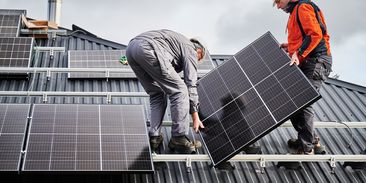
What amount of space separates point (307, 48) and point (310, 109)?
37.9 inches

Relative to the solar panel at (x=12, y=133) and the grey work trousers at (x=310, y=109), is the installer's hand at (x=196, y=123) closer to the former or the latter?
the grey work trousers at (x=310, y=109)

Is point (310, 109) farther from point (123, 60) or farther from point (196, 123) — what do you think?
point (123, 60)

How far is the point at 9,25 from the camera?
14.1 m

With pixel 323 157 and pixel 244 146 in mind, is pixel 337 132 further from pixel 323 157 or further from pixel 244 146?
pixel 244 146

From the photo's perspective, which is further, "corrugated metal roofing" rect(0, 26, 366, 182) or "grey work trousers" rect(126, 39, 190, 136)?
"corrugated metal roofing" rect(0, 26, 366, 182)

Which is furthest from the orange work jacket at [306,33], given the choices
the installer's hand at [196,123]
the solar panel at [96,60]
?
the solar panel at [96,60]

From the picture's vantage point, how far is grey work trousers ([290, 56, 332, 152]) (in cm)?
927

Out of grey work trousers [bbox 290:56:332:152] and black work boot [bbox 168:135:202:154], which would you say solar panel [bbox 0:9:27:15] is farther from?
grey work trousers [bbox 290:56:332:152]

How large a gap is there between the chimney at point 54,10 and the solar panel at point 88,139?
924 cm

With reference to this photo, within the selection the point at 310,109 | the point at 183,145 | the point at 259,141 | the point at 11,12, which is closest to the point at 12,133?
the point at 183,145

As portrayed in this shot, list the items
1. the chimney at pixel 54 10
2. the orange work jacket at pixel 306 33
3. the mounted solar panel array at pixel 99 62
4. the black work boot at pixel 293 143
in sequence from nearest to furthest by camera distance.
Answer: the orange work jacket at pixel 306 33 < the black work boot at pixel 293 143 < the mounted solar panel array at pixel 99 62 < the chimney at pixel 54 10

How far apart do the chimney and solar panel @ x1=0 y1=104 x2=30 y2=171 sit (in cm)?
925

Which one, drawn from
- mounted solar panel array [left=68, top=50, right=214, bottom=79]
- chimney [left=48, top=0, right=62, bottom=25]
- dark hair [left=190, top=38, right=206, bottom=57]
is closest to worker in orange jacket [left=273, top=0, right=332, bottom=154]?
dark hair [left=190, top=38, right=206, bottom=57]

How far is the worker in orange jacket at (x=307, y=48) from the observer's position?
914cm
